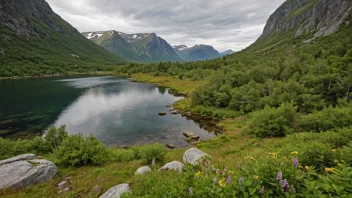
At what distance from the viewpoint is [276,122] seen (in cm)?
3048

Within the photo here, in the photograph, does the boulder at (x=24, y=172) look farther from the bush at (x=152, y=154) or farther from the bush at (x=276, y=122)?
the bush at (x=276, y=122)

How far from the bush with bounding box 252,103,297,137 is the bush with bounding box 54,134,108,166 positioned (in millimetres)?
23234

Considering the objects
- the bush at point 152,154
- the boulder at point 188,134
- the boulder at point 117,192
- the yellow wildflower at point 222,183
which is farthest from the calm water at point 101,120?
the yellow wildflower at point 222,183

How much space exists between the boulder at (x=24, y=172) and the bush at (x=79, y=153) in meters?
Answer: 3.07

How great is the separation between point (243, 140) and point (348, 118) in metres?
12.5

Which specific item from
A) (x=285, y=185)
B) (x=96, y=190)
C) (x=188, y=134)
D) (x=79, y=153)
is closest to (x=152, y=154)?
(x=79, y=153)

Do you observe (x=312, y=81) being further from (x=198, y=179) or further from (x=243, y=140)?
(x=198, y=179)

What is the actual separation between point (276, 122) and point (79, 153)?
1064 inches

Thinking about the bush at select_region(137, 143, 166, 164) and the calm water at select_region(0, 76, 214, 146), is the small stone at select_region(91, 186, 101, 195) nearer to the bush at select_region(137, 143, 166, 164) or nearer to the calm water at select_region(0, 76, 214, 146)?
the bush at select_region(137, 143, 166, 164)

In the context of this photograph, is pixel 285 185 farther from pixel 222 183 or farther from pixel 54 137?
pixel 54 137

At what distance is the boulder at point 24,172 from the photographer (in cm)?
1265

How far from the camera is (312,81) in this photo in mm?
47344

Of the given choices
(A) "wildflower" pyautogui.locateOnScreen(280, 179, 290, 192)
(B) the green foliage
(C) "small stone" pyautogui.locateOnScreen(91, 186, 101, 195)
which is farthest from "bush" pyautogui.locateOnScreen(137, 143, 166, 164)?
(A) "wildflower" pyautogui.locateOnScreen(280, 179, 290, 192)

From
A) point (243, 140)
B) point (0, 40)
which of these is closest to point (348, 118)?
point (243, 140)
